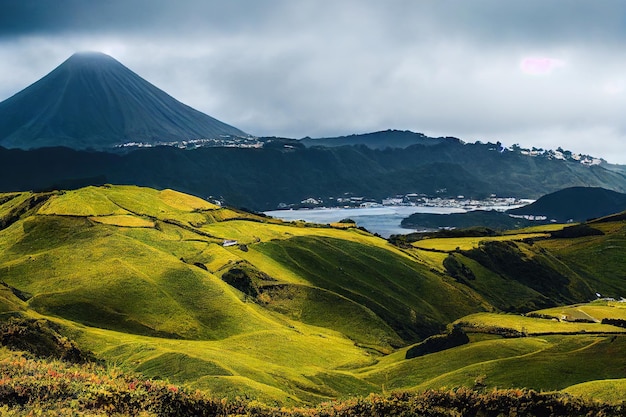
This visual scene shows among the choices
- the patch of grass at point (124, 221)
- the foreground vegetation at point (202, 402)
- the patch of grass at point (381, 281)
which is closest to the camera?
the foreground vegetation at point (202, 402)

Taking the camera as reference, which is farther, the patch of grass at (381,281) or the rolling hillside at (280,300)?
the patch of grass at (381,281)

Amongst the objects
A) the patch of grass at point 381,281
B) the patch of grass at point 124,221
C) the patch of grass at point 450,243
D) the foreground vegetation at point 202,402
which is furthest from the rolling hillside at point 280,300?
the foreground vegetation at point 202,402

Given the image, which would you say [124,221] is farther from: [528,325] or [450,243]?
[450,243]

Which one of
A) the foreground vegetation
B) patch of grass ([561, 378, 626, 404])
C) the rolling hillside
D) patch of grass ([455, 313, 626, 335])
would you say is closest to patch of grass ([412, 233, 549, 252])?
the rolling hillside

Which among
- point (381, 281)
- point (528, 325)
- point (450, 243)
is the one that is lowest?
point (381, 281)

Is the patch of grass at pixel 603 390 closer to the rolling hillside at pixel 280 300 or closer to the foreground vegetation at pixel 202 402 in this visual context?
the rolling hillside at pixel 280 300

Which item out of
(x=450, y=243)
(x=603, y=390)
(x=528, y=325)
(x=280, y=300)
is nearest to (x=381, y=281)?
(x=280, y=300)

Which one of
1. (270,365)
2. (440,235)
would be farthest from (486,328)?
(440,235)

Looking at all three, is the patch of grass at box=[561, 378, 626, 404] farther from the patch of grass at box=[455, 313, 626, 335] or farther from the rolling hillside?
the patch of grass at box=[455, 313, 626, 335]
